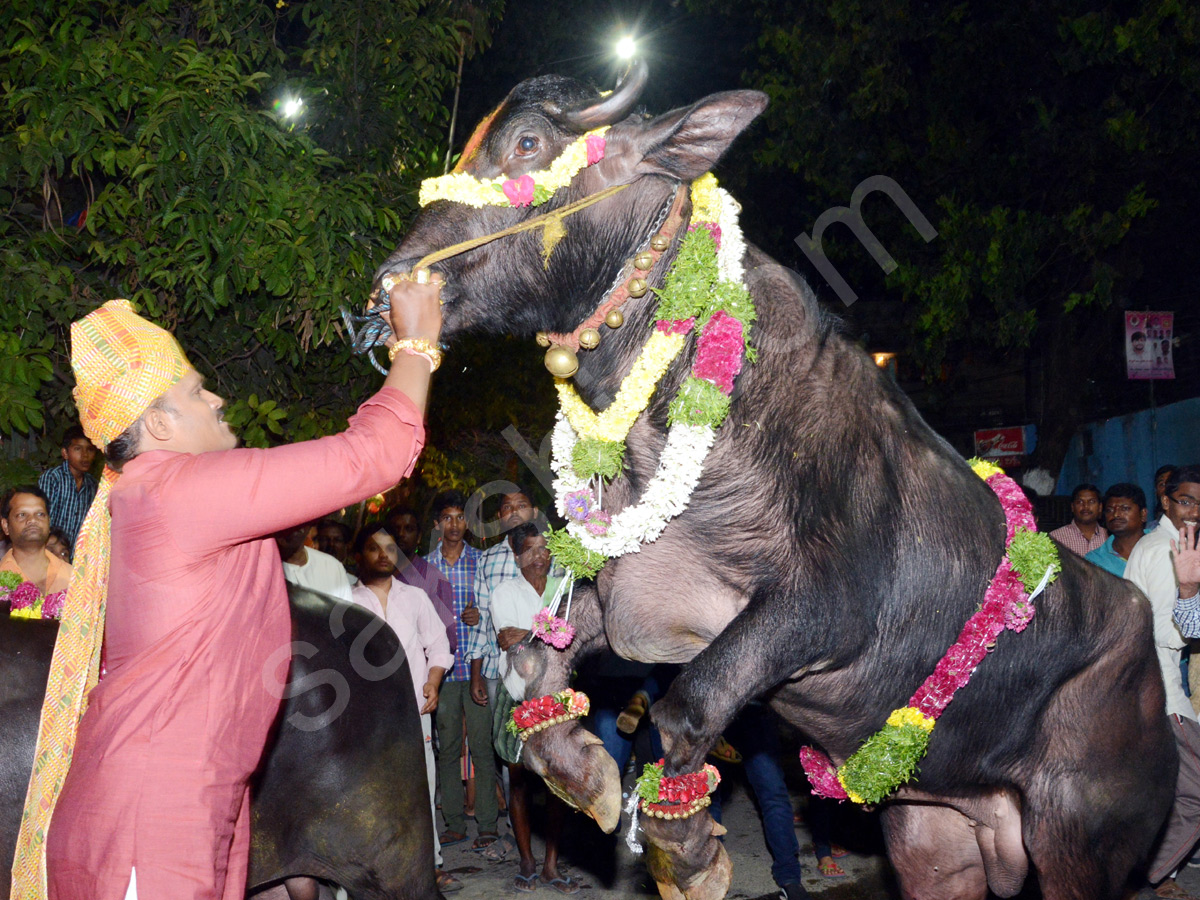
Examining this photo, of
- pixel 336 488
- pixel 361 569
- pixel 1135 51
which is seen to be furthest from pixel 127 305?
pixel 1135 51

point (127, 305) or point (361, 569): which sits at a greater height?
point (127, 305)

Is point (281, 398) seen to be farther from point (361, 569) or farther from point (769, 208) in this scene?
point (769, 208)

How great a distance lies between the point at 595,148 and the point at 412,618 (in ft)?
15.9

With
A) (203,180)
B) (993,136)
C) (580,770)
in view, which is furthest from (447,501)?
Answer: (993,136)

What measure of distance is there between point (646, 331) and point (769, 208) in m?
13.2

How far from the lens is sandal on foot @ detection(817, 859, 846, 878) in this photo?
6922 millimetres

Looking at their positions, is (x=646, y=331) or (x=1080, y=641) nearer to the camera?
(x=646, y=331)

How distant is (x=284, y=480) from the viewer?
2.39m

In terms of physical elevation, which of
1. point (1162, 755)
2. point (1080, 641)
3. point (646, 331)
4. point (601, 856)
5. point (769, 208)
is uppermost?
point (769, 208)

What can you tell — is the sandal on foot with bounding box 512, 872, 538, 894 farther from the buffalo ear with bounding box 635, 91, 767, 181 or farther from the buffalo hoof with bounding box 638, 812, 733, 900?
the buffalo ear with bounding box 635, 91, 767, 181

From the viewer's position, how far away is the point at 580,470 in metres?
3.19

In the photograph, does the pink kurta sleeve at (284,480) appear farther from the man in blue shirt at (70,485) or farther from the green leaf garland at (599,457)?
the man in blue shirt at (70,485)

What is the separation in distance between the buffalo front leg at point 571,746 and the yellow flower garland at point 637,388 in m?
0.60

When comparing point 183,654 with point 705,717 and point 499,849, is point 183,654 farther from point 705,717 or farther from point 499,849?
point 499,849
